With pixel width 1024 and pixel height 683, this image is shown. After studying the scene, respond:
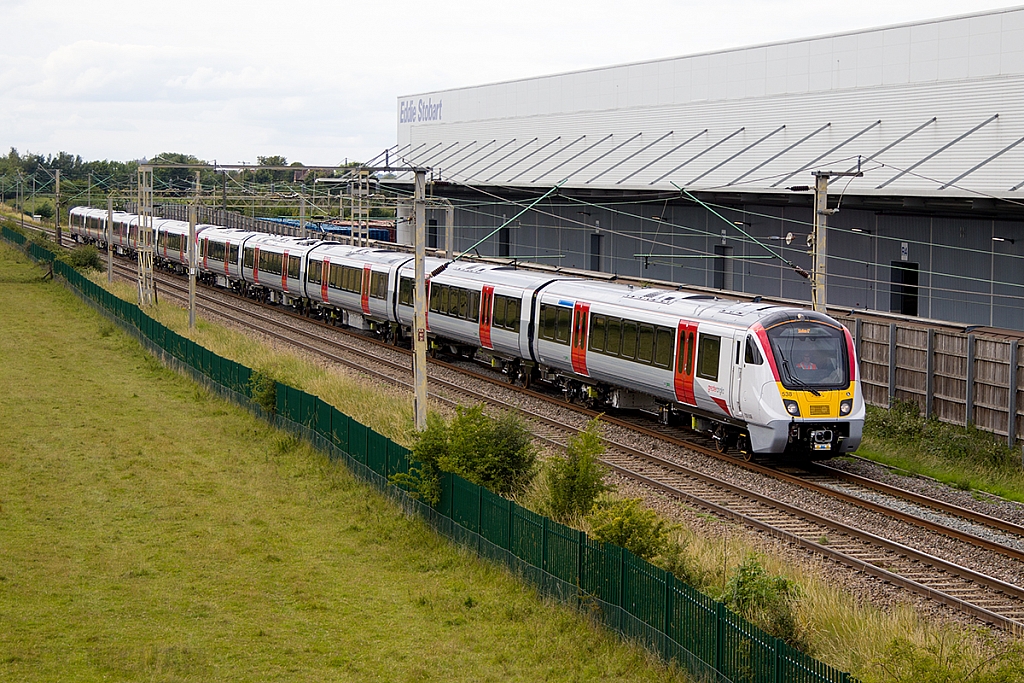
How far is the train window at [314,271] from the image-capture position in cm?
4647

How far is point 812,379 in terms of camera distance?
21094 millimetres

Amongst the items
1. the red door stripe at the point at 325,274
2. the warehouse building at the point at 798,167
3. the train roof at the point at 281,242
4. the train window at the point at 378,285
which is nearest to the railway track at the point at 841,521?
the warehouse building at the point at 798,167

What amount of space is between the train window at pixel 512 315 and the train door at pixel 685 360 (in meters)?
7.71

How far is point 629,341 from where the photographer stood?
25.3 meters

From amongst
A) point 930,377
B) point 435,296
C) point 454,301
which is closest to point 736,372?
point 930,377

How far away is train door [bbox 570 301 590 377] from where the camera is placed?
2728 cm

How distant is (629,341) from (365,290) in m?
18.0

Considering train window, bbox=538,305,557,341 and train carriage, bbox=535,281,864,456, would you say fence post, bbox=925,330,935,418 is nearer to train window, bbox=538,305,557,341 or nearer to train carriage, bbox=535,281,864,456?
train carriage, bbox=535,281,864,456

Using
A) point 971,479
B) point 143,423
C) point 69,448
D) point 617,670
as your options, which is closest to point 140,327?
point 143,423

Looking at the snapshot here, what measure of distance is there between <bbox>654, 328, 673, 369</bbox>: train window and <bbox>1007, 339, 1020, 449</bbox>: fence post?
21.0ft

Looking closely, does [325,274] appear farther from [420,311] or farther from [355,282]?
[420,311]

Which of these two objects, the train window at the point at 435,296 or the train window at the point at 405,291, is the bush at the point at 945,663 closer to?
the train window at the point at 435,296

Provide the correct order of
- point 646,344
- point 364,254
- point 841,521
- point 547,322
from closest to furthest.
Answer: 1. point 841,521
2. point 646,344
3. point 547,322
4. point 364,254

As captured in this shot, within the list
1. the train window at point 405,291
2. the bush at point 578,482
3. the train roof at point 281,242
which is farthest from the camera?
the train roof at point 281,242
